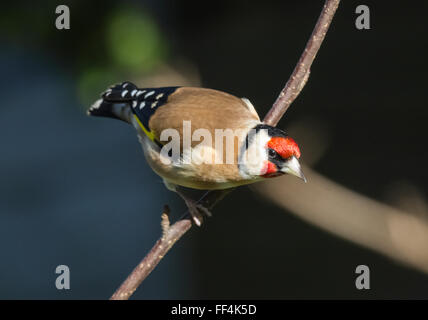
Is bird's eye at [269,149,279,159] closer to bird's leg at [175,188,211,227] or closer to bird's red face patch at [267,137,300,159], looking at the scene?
bird's red face patch at [267,137,300,159]

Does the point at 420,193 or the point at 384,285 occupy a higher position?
the point at 420,193

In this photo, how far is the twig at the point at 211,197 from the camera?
238 centimetres

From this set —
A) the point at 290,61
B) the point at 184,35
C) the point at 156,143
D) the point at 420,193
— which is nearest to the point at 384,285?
the point at 420,193

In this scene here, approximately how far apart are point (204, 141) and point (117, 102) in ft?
2.18

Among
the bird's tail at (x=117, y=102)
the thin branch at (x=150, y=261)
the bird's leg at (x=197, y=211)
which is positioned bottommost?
the thin branch at (x=150, y=261)

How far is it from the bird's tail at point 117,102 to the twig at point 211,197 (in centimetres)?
69

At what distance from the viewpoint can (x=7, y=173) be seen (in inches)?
279

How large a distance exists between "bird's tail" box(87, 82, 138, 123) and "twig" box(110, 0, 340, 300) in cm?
69

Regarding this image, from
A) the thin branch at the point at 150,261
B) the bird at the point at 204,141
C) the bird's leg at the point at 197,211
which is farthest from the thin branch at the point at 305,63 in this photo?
the thin branch at the point at 150,261

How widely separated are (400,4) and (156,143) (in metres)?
2.33

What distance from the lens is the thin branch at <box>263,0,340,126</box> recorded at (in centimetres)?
256

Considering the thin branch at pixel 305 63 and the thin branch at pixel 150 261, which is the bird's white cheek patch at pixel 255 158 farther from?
the thin branch at pixel 150 261

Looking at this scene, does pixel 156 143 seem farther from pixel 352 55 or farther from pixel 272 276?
pixel 272 276

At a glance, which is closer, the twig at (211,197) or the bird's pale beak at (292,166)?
the twig at (211,197)
